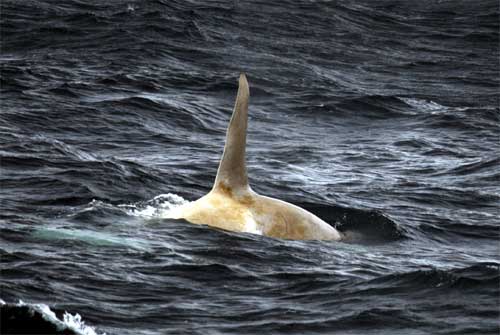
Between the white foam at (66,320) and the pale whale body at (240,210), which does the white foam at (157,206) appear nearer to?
the pale whale body at (240,210)

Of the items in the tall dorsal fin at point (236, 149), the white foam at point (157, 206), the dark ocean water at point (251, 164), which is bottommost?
the white foam at point (157, 206)

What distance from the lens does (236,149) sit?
15.4 m

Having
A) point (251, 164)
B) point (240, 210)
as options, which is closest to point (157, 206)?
point (240, 210)

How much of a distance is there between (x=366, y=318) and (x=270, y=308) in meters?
0.91

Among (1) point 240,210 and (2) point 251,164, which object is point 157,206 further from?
(2) point 251,164

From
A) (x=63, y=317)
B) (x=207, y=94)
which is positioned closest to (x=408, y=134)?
(x=207, y=94)

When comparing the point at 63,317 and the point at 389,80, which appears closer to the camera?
the point at 63,317

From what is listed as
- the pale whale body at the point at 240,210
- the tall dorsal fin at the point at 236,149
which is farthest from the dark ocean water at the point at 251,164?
the tall dorsal fin at the point at 236,149

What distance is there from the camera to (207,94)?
27844 millimetres

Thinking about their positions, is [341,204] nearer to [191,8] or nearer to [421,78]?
[421,78]

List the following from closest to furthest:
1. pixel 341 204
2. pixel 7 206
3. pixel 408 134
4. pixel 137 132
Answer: pixel 7 206
pixel 341 204
pixel 137 132
pixel 408 134

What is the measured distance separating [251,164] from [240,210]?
5.81 meters

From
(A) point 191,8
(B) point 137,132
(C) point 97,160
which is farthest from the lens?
(A) point 191,8

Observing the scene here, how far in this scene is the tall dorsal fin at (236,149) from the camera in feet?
49.8
